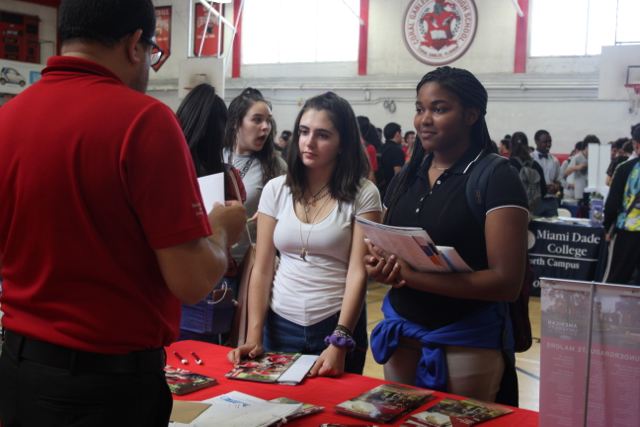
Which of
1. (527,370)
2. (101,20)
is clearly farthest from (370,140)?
(101,20)

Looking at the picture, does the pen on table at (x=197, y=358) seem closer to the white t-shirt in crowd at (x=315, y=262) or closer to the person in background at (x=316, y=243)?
the person in background at (x=316, y=243)

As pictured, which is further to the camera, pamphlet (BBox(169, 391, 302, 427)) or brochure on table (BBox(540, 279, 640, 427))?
pamphlet (BBox(169, 391, 302, 427))

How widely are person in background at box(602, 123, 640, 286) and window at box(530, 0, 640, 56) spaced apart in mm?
6236

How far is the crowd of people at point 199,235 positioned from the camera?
0.92 m

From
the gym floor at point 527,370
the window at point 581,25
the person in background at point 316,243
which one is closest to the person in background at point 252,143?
the person in background at point 316,243

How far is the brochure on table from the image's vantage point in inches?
42.4

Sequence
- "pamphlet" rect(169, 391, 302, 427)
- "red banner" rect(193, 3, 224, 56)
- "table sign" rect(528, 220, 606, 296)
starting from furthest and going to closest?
"red banner" rect(193, 3, 224, 56) < "table sign" rect(528, 220, 606, 296) < "pamphlet" rect(169, 391, 302, 427)

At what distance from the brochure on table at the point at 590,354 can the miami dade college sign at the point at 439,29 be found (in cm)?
1122

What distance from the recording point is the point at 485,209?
1538mm

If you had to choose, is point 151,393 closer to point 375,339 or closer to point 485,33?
point 375,339

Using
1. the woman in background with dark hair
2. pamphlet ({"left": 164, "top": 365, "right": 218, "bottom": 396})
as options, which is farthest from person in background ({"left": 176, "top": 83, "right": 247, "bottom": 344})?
the woman in background with dark hair

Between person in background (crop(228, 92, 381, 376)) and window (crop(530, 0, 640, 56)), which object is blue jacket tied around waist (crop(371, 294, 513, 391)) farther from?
window (crop(530, 0, 640, 56))

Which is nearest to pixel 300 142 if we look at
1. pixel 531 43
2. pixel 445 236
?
pixel 445 236

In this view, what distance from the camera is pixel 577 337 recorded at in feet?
3.69
